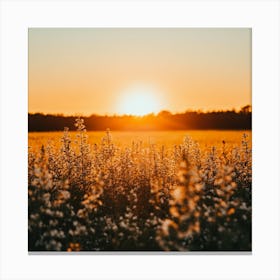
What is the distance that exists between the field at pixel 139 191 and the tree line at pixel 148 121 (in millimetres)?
72

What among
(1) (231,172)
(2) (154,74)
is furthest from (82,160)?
(1) (231,172)

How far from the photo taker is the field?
4.96 meters

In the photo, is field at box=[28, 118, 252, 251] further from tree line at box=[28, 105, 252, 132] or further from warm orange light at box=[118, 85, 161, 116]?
warm orange light at box=[118, 85, 161, 116]

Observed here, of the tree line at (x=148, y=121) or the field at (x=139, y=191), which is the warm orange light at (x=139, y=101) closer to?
the tree line at (x=148, y=121)

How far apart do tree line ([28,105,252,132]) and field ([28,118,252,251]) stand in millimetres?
72

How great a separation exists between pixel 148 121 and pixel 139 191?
717mm

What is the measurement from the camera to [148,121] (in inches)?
202

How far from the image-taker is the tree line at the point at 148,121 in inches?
201

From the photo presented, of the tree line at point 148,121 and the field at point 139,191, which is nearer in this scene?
the field at point 139,191

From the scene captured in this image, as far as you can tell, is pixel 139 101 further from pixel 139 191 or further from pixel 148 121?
pixel 139 191

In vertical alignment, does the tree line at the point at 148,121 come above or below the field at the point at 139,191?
above

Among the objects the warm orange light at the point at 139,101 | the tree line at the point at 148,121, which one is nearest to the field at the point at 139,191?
the tree line at the point at 148,121

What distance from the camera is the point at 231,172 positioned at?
5145 millimetres

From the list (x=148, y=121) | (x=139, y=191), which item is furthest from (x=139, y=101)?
(x=139, y=191)
